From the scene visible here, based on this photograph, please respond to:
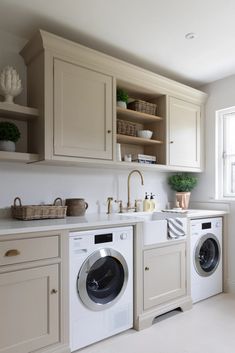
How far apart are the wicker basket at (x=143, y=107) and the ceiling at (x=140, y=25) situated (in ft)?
1.34

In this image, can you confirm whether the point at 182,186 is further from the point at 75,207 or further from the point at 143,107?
the point at 75,207

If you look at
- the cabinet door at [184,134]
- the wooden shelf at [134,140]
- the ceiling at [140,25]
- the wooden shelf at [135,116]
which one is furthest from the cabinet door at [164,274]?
the ceiling at [140,25]

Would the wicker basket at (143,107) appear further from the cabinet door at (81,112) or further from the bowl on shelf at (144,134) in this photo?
the cabinet door at (81,112)

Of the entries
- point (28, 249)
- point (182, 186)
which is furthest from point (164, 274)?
point (28, 249)

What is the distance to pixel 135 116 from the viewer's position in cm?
289

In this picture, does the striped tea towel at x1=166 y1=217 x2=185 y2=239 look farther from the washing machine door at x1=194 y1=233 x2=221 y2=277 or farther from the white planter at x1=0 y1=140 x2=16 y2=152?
the white planter at x1=0 y1=140 x2=16 y2=152

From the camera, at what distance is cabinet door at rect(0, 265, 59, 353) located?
5.36 feet

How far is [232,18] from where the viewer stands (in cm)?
210

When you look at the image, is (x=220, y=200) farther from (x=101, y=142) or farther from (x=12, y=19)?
(x=12, y=19)

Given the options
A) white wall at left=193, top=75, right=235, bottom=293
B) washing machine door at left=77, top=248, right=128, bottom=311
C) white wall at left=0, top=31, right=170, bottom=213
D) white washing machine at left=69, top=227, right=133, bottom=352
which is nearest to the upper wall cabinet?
white wall at left=0, top=31, right=170, bottom=213

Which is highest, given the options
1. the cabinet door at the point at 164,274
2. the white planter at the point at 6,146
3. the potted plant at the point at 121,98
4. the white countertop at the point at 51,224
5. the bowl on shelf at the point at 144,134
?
the potted plant at the point at 121,98

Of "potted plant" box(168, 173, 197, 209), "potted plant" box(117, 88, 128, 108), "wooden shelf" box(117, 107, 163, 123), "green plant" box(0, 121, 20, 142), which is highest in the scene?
"potted plant" box(117, 88, 128, 108)

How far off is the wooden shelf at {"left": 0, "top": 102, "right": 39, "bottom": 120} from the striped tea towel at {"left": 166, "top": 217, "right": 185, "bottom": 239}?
58.1 inches

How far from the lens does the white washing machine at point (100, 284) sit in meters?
1.92
